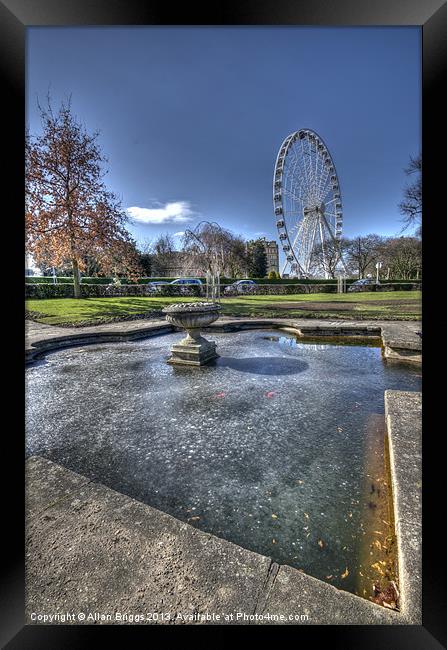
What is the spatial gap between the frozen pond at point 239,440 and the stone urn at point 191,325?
30 cm

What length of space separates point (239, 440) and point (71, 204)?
1397 cm

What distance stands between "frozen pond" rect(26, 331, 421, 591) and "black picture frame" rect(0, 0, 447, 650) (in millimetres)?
672

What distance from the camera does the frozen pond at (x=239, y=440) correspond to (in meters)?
1.57

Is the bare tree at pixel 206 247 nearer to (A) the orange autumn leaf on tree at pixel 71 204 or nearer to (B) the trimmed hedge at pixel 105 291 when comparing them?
(B) the trimmed hedge at pixel 105 291

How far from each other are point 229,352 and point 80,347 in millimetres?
3353

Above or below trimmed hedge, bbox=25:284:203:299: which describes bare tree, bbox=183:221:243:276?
above

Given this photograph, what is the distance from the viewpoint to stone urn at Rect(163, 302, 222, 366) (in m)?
5.01

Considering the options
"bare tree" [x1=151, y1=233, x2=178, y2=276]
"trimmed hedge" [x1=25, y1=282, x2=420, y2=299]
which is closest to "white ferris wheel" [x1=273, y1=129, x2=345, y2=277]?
"trimmed hedge" [x1=25, y1=282, x2=420, y2=299]

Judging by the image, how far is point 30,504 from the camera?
1500mm

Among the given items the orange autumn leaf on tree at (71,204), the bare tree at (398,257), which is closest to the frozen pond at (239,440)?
the orange autumn leaf on tree at (71,204)

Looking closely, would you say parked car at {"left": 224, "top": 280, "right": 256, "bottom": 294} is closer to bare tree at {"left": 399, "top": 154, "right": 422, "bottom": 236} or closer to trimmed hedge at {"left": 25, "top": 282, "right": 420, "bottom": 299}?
trimmed hedge at {"left": 25, "top": 282, "right": 420, "bottom": 299}

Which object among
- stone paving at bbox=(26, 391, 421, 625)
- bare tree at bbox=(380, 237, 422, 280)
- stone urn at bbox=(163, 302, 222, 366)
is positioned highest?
bare tree at bbox=(380, 237, 422, 280)
